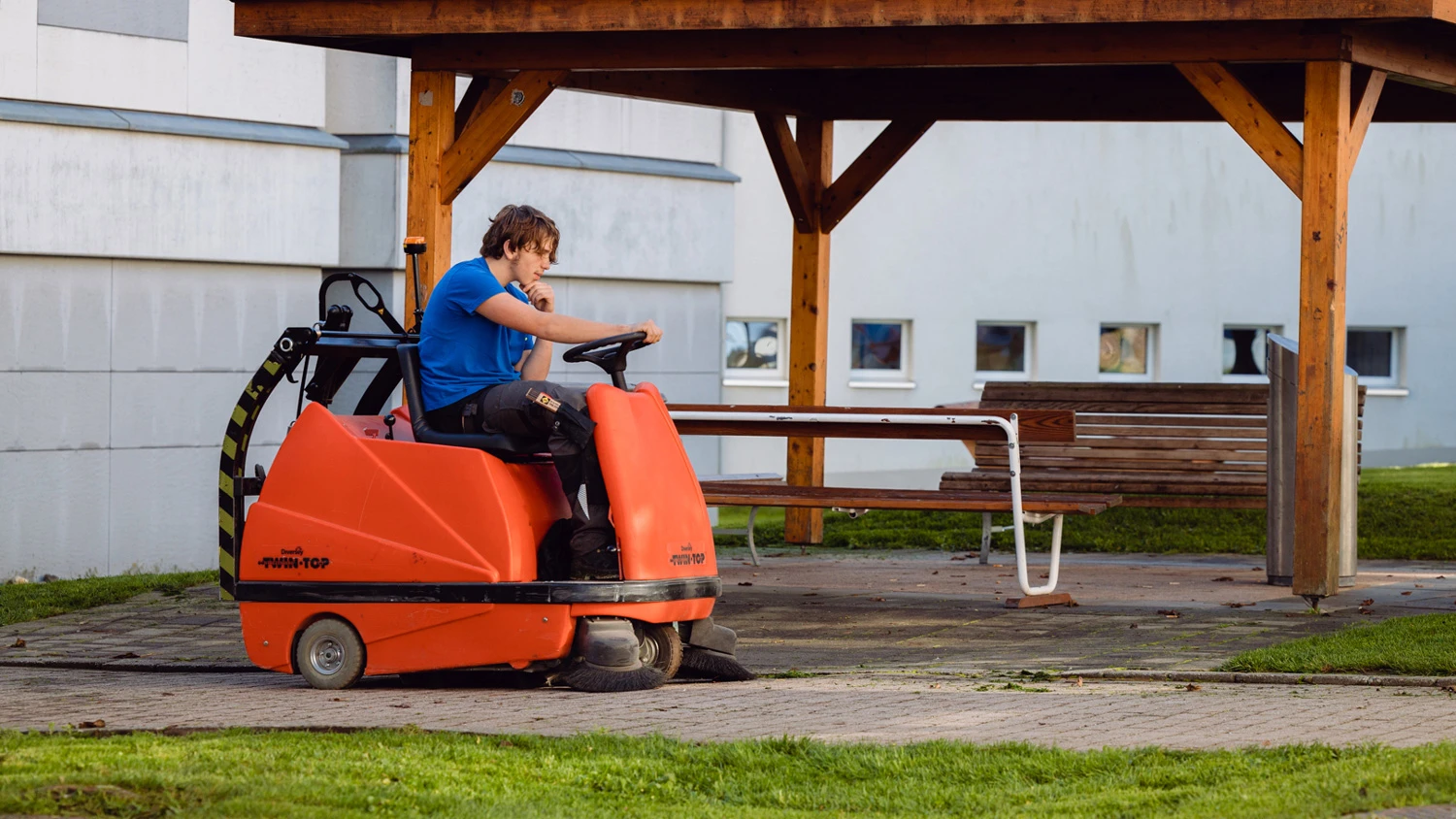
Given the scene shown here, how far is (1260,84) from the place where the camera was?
13023mm

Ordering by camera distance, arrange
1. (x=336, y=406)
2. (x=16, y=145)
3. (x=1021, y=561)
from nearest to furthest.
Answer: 1. (x=1021, y=561)
2. (x=16, y=145)
3. (x=336, y=406)

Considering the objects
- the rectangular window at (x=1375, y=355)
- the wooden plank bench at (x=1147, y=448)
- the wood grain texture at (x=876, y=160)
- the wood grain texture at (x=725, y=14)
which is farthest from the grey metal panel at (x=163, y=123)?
the rectangular window at (x=1375, y=355)

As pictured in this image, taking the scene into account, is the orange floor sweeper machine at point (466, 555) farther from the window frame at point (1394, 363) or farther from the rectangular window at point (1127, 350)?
the window frame at point (1394, 363)

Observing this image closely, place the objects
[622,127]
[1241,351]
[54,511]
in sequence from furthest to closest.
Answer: [1241,351] < [622,127] < [54,511]

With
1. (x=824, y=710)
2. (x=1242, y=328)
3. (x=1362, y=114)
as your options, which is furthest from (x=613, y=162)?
(x=1242, y=328)

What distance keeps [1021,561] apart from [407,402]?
384 cm

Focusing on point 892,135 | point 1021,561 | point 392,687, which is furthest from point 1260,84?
point 392,687

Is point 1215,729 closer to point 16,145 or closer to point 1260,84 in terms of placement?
point 1260,84

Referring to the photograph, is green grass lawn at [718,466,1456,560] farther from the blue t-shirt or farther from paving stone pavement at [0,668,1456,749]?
the blue t-shirt

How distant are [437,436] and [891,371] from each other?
15.9 m

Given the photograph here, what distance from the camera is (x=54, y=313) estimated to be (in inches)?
504

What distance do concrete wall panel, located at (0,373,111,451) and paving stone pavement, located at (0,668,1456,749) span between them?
18.0 feet

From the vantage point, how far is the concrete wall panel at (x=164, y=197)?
41.1 feet

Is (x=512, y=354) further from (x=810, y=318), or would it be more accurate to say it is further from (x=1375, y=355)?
(x=1375, y=355)
